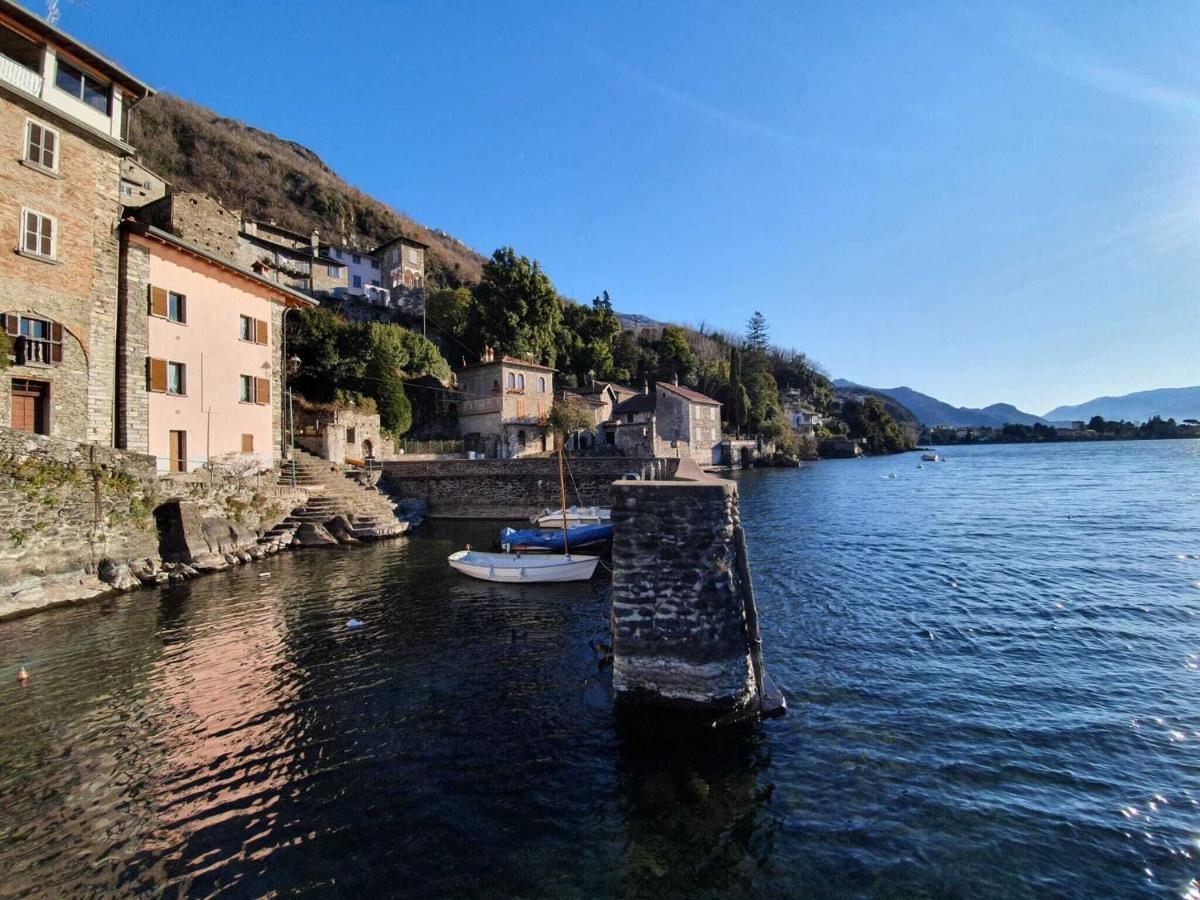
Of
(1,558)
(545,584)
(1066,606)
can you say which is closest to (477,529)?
(545,584)

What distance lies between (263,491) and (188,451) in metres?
3.52

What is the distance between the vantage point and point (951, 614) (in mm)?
15055

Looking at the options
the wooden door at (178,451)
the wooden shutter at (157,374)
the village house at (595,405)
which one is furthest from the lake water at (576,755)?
the village house at (595,405)

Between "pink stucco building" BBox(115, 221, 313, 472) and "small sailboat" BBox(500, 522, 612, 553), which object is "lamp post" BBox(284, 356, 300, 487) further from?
"small sailboat" BBox(500, 522, 612, 553)

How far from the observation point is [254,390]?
94.0ft

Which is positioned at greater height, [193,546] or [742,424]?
[742,424]

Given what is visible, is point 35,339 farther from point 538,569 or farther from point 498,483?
point 498,483

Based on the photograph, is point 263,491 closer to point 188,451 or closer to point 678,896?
point 188,451

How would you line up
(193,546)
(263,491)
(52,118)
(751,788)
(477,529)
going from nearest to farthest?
(751,788)
(52,118)
(193,546)
(263,491)
(477,529)

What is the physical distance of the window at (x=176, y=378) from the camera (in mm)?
24172

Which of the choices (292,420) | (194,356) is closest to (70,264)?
(194,356)

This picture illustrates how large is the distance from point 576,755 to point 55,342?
24086 millimetres

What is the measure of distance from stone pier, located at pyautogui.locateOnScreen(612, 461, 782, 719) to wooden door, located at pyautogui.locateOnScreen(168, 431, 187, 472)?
79.8 ft

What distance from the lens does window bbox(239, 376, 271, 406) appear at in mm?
28047
